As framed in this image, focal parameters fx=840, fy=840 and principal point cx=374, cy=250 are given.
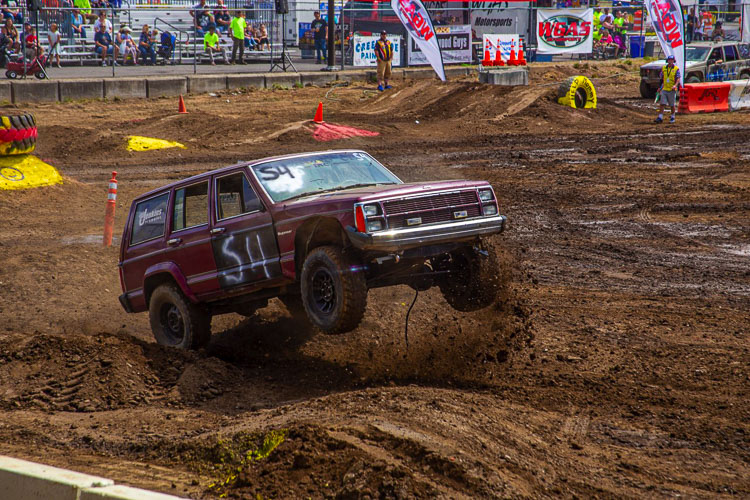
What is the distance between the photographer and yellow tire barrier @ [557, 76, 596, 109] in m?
25.6

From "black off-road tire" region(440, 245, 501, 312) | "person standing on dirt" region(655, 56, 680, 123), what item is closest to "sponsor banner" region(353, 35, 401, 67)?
"person standing on dirt" region(655, 56, 680, 123)

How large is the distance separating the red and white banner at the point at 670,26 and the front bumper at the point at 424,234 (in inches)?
685

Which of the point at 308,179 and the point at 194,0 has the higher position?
the point at 194,0

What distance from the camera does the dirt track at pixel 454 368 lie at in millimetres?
5297

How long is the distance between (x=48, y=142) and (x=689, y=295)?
1628cm

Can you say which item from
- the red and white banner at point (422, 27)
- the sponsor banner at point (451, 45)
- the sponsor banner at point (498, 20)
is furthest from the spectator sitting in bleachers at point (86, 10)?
the sponsor banner at point (498, 20)

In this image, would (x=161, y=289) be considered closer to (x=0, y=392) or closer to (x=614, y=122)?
(x=0, y=392)

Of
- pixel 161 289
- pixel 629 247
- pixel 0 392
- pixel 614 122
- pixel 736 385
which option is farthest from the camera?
pixel 614 122

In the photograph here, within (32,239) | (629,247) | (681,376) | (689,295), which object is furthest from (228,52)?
(681,376)

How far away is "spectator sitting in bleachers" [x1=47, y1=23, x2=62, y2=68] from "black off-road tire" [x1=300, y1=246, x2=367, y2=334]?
79.4 ft

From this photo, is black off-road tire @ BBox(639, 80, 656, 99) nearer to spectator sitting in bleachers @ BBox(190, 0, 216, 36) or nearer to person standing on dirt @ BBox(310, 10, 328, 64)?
person standing on dirt @ BBox(310, 10, 328, 64)

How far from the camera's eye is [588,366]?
7.65 meters

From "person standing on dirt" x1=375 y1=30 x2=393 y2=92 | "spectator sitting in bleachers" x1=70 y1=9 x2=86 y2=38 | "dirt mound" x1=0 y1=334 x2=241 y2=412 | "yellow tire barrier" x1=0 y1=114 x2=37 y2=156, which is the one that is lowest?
"dirt mound" x1=0 y1=334 x2=241 y2=412

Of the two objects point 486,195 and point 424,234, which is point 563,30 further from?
point 424,234
